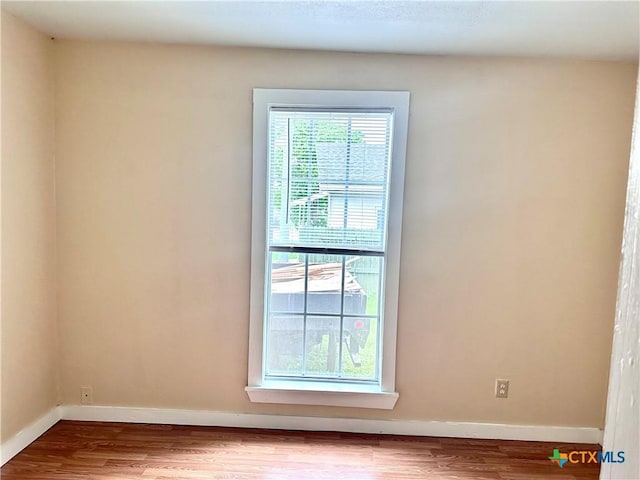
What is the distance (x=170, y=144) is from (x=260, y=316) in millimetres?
1135

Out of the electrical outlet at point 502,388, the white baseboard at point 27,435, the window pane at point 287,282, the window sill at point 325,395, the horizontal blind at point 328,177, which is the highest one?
the horizontal blind at point 328,177

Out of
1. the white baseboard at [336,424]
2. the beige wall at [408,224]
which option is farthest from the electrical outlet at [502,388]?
the white baseboard at [336,424]

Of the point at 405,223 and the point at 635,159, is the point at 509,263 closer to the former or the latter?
the point at 405,223

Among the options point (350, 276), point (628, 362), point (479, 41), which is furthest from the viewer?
point (350, 276)

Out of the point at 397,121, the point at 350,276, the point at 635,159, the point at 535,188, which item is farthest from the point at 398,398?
the point at 635,159

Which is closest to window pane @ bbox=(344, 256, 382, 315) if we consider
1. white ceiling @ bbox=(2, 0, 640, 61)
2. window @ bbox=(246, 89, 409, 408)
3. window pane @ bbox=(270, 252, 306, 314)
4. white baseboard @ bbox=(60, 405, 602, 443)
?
window @ bbox=(246, 89, 409, 408)

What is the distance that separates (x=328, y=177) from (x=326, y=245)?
1.31ft

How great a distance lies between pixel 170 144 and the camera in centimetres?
246

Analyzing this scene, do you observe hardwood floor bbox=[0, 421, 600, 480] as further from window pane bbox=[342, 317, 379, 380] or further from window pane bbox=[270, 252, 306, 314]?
window pane bbox=[270, 252, 306, 314]

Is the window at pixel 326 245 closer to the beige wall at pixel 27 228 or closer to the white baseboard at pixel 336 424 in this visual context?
the white baseboard at pixel 336 424

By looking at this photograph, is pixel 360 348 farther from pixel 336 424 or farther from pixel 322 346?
pixel 336 424

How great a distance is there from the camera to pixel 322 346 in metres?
2.61

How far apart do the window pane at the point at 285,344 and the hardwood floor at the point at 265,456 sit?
0.38 metres

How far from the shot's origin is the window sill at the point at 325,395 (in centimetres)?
253
